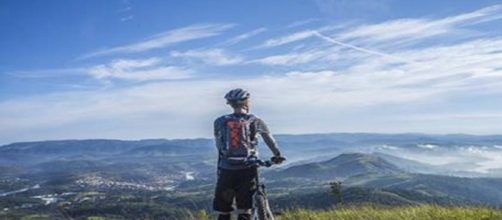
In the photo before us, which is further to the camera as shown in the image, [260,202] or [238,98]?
[238,98]

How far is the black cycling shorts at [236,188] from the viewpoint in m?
9.71

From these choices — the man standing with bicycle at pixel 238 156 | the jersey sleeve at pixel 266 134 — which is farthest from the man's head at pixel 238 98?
the jersey sleeve at pixel 266 134

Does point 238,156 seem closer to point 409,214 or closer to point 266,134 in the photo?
point 266,134

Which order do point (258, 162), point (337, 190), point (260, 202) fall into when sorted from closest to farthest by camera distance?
point (260, 202) → point (258, 162) → point (337, 190)

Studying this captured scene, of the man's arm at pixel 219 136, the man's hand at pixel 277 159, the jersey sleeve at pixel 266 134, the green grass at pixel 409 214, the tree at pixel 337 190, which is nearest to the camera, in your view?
the man's hand at pixel 277 159

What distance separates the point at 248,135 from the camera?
32.4 ft

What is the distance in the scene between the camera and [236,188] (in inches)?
386

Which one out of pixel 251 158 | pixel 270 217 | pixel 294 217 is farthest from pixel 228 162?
pixel 294 217

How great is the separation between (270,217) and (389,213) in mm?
4507

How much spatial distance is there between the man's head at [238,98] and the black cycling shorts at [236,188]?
1.14 metres

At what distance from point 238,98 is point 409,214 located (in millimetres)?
5329

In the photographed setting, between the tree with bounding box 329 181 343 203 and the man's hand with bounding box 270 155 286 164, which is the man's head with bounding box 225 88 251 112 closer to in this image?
the man's hand with bounding box 270 155 286 164

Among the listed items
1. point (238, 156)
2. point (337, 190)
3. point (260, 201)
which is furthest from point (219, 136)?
point (337, 190)

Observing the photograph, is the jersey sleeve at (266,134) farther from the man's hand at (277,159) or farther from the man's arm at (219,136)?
the man's arm at (219,136)
